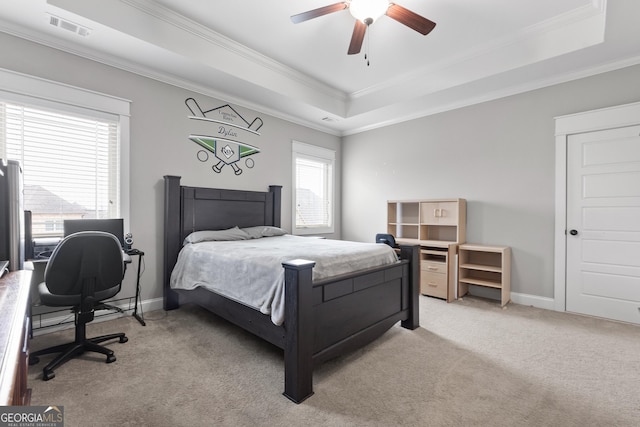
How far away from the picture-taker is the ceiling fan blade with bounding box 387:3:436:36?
89.1 inches

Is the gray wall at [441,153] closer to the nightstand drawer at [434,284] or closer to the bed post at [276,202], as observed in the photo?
the bed post at [276,202]

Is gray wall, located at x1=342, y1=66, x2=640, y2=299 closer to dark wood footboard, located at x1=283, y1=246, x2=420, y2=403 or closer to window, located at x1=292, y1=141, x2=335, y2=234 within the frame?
window, located at x1=292, y1=141, x2=335, y2=234

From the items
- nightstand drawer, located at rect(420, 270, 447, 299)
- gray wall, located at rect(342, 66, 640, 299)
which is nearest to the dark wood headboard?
gray wall, located at rect(342, 66, 640, 299)

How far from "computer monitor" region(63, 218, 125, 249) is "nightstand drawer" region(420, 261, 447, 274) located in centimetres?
365

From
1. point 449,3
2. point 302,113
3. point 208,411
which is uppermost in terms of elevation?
point 449,3

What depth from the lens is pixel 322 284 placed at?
201 cm

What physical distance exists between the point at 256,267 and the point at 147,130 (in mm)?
2283

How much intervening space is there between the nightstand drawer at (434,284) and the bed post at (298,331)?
8.49 feet

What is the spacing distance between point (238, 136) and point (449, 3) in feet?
9.45

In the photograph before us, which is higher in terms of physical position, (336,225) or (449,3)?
(449,3)

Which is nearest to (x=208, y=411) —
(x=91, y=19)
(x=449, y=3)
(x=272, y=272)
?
(x=272, y=272)

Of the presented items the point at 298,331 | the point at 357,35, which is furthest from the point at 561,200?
the point at 298,331

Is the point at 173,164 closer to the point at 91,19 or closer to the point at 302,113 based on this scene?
the point at 91,19

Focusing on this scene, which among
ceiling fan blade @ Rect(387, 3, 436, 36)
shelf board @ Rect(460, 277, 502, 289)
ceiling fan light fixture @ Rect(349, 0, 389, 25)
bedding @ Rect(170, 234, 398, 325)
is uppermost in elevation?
ceiling fan light fixture @ Rect(349, 0, 389, 25)
